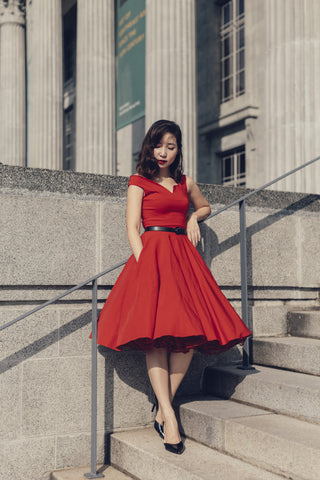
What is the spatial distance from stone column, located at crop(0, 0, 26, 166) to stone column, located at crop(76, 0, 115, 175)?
7217 mm

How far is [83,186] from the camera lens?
466 centimetres

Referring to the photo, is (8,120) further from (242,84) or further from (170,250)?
(170,250)

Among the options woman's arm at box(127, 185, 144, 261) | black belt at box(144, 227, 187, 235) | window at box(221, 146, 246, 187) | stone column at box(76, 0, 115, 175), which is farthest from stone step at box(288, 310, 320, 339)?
window at box(221, 146, 246, 187)

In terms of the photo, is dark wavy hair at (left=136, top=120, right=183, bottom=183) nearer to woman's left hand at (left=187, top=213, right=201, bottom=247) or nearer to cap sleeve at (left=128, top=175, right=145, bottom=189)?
cap sleeve at (left=128, top=175, right=145, bottom=189)

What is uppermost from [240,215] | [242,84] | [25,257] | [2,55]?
[2,55]

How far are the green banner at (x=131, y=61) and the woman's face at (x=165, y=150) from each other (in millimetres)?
8325

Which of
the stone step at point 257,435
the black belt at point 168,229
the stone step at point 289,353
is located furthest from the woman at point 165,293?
the stone step at point 289,353

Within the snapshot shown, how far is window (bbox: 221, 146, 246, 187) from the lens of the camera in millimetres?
16719

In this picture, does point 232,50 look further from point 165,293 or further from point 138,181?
point 165,293

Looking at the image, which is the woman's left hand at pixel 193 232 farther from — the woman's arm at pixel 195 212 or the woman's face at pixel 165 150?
the woman's face at pixel 165 150

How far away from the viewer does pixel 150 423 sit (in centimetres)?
475

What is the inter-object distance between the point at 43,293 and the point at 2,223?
60 centimetres

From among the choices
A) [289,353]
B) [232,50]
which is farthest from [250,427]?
[232,50]

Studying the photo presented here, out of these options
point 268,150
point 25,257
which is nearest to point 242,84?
point 268,150
